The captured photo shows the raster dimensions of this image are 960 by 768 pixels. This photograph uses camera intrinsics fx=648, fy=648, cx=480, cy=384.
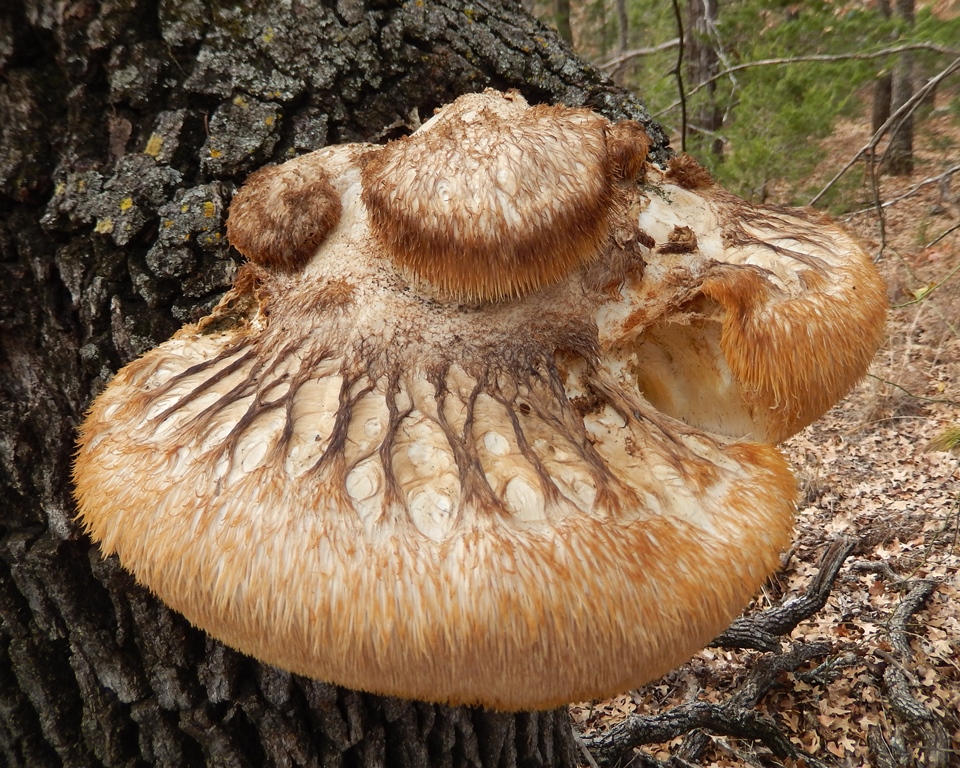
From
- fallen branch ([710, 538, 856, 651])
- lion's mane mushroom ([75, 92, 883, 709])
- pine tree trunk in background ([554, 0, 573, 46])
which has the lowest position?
fallen branch ([710, 538, 856, 651])

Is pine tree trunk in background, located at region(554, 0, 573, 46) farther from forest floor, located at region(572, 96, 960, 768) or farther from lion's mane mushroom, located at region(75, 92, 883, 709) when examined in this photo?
lion's mane mushroom, located at region(75, 92, 883, 709)

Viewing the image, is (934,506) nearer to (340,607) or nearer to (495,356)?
(495,356)

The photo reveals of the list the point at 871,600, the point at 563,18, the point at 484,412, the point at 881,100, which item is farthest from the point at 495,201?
the point at 881,100

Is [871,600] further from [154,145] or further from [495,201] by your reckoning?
[154,145]

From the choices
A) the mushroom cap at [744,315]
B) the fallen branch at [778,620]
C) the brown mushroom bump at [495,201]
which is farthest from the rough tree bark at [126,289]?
the fallen branch at [778,620]

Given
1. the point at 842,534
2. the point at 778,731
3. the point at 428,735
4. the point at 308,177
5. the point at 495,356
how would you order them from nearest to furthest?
the point at 495,356, the point at 308,177, the point at 428,735, the point at 778,731, the point at 842,534

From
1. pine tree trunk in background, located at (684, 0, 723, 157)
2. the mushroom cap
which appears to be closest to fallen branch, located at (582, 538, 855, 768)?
the mushroom cap

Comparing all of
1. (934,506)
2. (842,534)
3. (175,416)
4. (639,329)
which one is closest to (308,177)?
(175,416)
